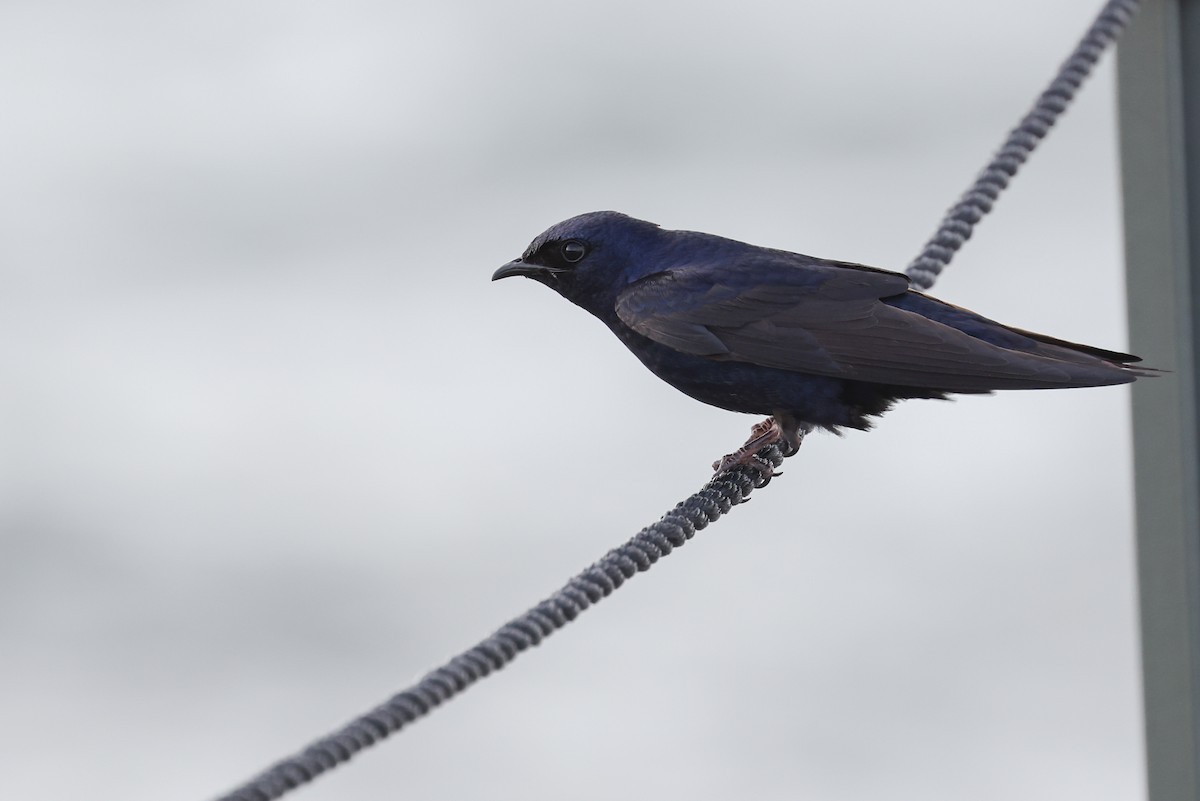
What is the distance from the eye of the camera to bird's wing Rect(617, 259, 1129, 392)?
3029 mm

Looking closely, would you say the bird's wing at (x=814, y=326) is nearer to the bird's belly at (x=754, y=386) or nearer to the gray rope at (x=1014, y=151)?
Answer: the bird's belly at (x=754, y=386)

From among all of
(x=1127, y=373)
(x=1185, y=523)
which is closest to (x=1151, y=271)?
(x=1127, y=373)

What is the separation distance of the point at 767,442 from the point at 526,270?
2.10 ft

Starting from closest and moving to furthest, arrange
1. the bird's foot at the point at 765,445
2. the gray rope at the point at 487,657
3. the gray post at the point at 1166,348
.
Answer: the gray rope at the point at 487,657 → the gray post at the point at 1166,348 → the bird's foot at the point at 765,445

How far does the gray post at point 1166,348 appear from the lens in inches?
99.8

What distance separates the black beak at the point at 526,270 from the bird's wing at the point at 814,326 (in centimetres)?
19

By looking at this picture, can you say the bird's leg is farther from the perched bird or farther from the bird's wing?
the bird's wing

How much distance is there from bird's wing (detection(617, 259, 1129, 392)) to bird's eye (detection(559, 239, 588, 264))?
137 mm

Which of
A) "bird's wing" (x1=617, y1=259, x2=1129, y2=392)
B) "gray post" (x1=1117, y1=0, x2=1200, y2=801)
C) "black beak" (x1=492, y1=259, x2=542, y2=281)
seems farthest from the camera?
"black beak" (x1=492, y1=259, x2=542, y2=281)

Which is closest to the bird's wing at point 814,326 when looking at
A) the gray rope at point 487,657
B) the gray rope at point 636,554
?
the gray rope at point 636,554

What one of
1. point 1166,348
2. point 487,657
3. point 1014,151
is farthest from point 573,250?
point 487,657

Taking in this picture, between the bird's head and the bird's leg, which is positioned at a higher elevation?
the bird's head

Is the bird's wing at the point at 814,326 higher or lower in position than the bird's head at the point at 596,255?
lower

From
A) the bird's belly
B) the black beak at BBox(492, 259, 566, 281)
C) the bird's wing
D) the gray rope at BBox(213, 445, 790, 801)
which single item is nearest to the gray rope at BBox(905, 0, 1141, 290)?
the bird's wing
